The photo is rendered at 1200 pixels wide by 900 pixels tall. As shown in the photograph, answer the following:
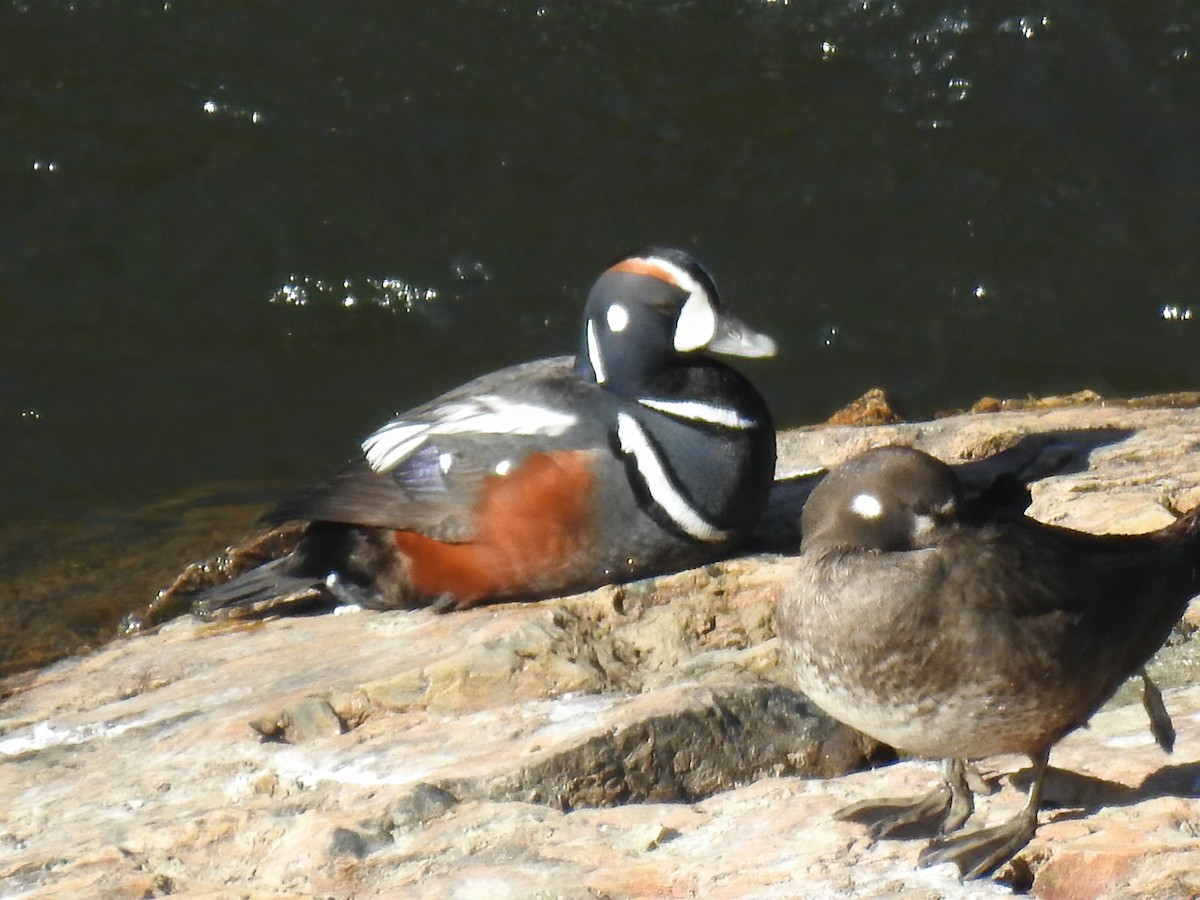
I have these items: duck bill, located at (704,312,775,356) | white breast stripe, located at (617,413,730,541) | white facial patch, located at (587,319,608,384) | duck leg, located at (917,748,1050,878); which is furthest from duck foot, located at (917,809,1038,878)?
white facial patch, located at (587,319,608,384)

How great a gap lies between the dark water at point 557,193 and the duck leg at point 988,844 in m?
5.81

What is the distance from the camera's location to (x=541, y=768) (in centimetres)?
364

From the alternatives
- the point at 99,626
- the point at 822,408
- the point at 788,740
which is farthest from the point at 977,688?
the point at 822,408

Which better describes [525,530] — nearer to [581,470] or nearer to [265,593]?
[581,470]

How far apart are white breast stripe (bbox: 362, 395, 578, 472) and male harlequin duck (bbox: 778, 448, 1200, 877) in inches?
66.0

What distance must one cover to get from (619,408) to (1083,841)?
2.34 meters

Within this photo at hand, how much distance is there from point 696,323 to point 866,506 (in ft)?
5.97

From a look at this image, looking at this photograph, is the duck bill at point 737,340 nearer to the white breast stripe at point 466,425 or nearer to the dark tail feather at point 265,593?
the white breast stripe at point 466,425

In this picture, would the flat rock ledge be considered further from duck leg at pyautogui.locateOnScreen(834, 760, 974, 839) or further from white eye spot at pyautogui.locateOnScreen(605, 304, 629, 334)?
white eye spot at pyautogui.locateOnScreen(605, 304, 629, 334)

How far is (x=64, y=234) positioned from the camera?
9.52 meters

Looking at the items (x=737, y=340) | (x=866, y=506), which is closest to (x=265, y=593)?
(x=737, y=340)

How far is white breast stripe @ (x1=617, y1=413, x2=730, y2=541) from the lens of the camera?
16.0 ft

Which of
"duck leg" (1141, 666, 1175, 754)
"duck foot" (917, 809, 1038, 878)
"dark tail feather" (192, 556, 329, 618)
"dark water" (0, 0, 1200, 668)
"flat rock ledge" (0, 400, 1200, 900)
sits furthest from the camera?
"dark water" (0, 0, 1200, 668)

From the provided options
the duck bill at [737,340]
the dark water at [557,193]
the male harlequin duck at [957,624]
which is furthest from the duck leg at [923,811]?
the dark water at [557,193]
